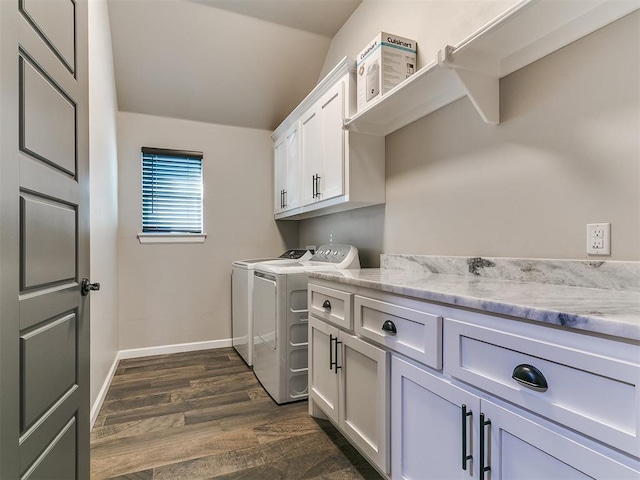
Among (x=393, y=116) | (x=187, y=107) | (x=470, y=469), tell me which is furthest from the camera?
(x=187, y=107)

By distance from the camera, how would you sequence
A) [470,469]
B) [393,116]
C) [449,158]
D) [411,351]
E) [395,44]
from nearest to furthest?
[470,469]
[411,351]
[449,158]
[395,44]
[393,116]

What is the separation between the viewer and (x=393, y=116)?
2.09 meters

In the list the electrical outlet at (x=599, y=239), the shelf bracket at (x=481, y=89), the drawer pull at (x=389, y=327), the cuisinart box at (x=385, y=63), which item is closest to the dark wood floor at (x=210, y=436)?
the drawer pull at (x=389, y=327)

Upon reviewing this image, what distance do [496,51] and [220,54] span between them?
7.84ft

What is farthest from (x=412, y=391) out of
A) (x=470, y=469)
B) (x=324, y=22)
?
(x=324, y=22)

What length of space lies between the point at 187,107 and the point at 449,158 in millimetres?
2613

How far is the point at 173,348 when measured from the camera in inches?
136

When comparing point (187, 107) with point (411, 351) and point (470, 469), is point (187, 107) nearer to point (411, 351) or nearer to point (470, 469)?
point (411, 351)

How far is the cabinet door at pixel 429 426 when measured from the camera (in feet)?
3.25

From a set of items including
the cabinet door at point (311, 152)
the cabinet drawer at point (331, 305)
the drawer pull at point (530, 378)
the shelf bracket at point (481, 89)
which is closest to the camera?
the drawer pull at point (530, 378)

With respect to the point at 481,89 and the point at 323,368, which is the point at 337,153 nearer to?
the point at 481,89

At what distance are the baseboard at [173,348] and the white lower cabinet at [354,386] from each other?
6.33 feet

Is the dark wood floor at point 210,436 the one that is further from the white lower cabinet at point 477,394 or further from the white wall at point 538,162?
the white wall at point 538,162

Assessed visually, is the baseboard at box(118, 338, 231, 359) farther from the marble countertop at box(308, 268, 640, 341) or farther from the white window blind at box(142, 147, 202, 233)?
the marble countertop at box(308, 268, 640, 341)
